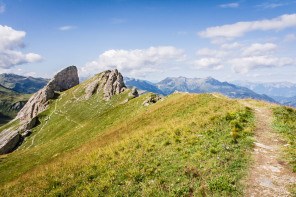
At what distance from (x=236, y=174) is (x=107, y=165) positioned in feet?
30.2

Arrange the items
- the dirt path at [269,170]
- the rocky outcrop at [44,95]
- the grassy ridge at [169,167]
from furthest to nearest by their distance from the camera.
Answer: the rocky outcrop at [44,95], the grassy ridge at [169,167], the dirt path at [269,170]

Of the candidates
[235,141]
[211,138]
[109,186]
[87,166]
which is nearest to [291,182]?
[235,141]

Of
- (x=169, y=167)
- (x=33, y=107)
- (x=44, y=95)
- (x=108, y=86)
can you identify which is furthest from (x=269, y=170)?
(x=33, y=107)

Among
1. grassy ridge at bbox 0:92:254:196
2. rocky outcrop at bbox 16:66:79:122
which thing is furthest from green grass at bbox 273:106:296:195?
rocky outcrop at bbox 16:66:79:122

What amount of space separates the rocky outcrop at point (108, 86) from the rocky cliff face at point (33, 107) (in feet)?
113

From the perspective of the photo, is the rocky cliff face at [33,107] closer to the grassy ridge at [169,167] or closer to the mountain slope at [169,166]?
the mountain slope at [169,166]

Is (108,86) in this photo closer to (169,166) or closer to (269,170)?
(169,166)

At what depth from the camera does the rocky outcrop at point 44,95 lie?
356 ft

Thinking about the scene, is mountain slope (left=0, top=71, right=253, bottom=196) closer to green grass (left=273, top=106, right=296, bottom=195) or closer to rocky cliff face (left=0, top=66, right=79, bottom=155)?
green grass (left=273, top=106, right=296, bottom=195)

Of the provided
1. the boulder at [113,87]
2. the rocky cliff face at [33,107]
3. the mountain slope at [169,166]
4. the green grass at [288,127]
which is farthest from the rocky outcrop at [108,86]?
the green grass at [288,127]

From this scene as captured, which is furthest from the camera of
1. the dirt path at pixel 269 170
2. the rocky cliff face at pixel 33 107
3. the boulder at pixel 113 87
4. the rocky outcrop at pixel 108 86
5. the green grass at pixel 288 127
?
the rocky outcrop at pixel 108 86

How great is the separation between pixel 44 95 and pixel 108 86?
5640 centimetres

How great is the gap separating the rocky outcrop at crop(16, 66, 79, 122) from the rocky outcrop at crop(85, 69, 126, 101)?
34511 millimetres

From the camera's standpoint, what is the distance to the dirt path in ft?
25.0
